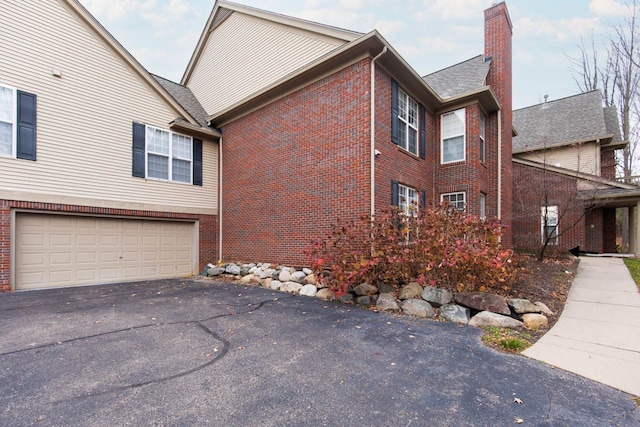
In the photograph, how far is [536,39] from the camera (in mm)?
17203

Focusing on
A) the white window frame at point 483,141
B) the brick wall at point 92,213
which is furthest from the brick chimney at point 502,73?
the brick wall at point 92,213

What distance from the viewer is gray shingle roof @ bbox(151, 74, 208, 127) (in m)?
11.6

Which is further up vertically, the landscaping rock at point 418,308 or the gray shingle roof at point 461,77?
the gray shingle roof at point 461,77

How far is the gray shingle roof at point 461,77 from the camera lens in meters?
10.6

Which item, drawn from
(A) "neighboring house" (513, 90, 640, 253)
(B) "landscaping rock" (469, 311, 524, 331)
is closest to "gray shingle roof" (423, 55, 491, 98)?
(A) "neighboring house" (513, 90, 640, 253)

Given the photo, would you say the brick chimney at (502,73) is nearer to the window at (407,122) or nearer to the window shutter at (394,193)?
the window at (407,122)

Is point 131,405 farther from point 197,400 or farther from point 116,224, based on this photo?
point 116,224

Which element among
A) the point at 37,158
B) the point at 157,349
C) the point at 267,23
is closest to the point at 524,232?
the point at 267,23

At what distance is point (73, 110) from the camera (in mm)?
8258

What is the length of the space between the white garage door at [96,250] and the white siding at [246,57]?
531 cm

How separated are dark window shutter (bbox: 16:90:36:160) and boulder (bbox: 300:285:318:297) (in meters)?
7.38

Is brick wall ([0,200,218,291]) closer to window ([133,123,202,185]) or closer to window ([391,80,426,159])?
window ([133,123,202,185])

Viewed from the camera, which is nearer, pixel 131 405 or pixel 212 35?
pixel 131 405

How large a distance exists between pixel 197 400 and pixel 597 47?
31.3m
